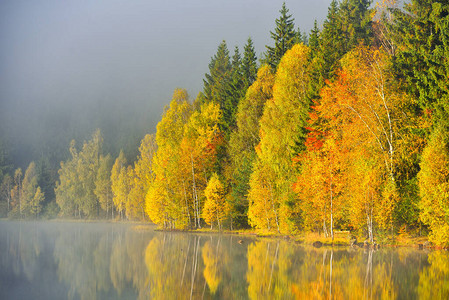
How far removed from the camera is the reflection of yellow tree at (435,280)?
15203 millimetres

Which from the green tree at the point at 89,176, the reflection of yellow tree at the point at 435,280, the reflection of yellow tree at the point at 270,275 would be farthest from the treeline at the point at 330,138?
Result: the green tree at the point at 89,176

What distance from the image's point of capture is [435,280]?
59.1 feet

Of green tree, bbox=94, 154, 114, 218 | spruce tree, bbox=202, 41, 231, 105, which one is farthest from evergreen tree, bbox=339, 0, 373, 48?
green tree, bbox=94, 154, 114, 218

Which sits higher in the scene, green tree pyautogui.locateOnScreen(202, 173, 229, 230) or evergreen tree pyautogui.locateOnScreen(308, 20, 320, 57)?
evergreen tree pyautogui.locateOnScreen(308, 20, 320, 57)

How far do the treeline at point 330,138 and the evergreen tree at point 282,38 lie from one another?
165 millimetres

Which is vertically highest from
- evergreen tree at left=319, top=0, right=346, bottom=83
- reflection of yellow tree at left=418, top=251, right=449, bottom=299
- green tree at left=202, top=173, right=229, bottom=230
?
evergreen tree at left=319, top=0, right=346, bottom=83

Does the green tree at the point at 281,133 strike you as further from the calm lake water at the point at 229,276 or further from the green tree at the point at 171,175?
Answer: the calm lake water at the point at 229,276

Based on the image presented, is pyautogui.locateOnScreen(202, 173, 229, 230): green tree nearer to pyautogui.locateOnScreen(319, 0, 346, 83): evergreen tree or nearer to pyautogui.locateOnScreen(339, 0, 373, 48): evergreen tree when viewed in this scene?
pyautogui.locateOnScreen(319, 0, 346, 83): evergreen tree

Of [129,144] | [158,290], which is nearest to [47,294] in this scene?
[158,290]

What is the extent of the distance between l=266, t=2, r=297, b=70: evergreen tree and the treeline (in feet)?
0.54

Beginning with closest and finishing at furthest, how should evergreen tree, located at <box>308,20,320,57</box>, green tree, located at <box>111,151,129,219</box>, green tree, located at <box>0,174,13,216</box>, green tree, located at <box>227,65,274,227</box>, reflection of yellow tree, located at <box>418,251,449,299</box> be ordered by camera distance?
reflection of yellow tree, located at <box>418,251,449,299</box> → evergreen tree, located at <box>308,20,320,57</box> → green tree, located at <box>227,65,274,227</box> → green tree, located at <box>111,151,129,219</box> → green tree, located at <box>0,174,13,216</box>

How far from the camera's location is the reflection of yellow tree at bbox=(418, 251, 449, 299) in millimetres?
15203

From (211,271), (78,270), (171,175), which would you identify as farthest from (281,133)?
(78,270)

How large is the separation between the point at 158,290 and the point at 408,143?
85.3ft
